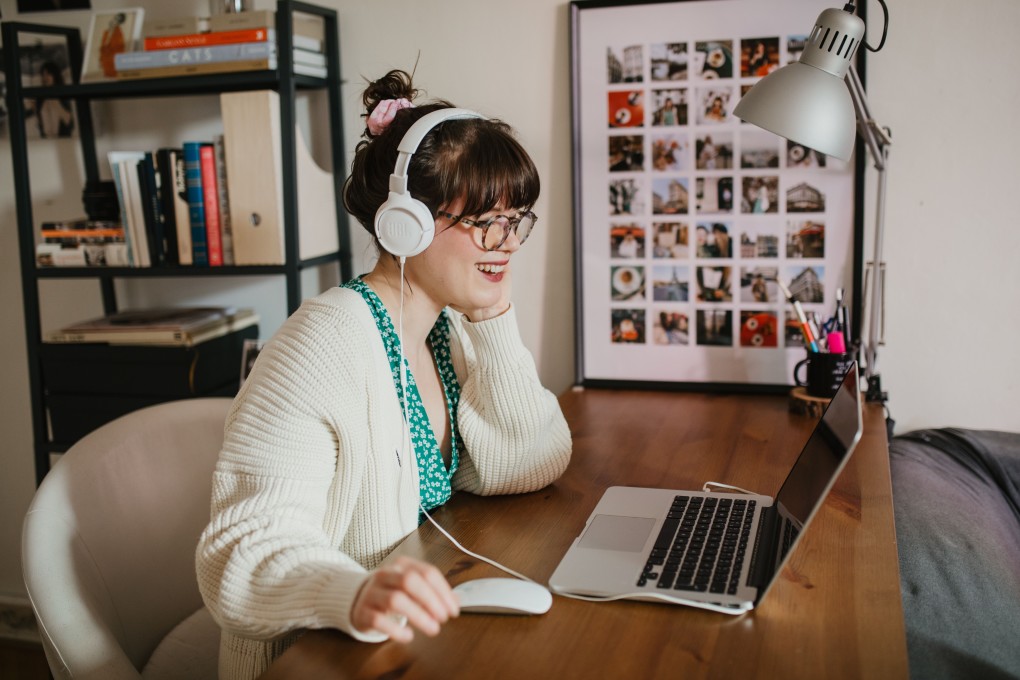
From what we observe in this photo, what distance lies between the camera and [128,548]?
1.24m

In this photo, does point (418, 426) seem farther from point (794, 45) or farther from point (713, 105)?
point (794, 45)

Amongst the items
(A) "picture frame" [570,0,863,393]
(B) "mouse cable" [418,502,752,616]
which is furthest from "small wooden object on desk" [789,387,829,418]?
(B) "mouse cable" [418,502,752,616]

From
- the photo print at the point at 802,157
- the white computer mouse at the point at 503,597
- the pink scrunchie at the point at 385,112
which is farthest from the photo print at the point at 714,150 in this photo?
the white computer mouse at the point at 503,597

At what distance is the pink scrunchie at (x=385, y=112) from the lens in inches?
47.9

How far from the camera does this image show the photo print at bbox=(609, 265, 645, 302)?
5.96ft

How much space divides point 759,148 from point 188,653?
1286 millimetres

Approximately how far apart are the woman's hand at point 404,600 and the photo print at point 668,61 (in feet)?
4.01

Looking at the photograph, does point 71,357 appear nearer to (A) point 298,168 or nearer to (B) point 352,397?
(A) point 298,168

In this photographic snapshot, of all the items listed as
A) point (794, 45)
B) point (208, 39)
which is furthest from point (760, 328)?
point (208, 39)

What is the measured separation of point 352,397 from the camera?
1.09 m

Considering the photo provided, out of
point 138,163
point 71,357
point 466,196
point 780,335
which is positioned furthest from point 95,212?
point 780,335

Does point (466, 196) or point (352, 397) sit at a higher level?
point (466, 196)

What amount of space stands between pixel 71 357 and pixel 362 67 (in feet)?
2.79

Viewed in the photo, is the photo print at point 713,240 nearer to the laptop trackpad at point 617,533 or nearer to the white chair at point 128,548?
the laptop trackpad at point 617,533
